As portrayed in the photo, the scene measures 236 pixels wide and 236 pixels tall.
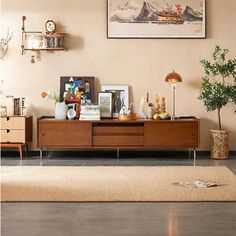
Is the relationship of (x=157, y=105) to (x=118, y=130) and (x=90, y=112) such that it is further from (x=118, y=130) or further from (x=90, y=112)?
(x=90, y=112)

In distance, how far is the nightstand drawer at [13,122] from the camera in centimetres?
772

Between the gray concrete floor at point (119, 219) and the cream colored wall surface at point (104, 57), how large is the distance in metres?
3.29

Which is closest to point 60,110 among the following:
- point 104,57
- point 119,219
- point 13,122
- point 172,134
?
point 13,122

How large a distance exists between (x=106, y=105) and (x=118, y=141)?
0.62 meters

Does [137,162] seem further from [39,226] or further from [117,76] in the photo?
[39,226]

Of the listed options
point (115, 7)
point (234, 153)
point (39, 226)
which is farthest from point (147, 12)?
point (39, 226)

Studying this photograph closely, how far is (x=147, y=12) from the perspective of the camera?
8.02 metres

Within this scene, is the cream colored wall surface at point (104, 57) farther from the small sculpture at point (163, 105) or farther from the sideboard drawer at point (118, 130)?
the sideboard drawer at point (118, 130)

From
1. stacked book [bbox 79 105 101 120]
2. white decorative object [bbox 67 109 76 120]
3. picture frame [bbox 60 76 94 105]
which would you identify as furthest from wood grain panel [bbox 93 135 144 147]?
picture frame [bbox 60 76 94 105]

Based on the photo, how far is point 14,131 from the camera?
25.4ft

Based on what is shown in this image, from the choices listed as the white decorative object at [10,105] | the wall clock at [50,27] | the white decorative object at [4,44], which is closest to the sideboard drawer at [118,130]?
the white decorative object at [10,105]

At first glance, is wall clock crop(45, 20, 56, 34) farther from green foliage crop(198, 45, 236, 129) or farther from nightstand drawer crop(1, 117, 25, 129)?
green foliage crop(198, 45, 236, 129)

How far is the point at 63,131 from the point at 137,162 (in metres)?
1.09

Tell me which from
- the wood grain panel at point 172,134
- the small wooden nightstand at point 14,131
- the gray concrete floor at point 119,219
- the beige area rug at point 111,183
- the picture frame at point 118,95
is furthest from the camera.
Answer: the picture frame at point 118,95
